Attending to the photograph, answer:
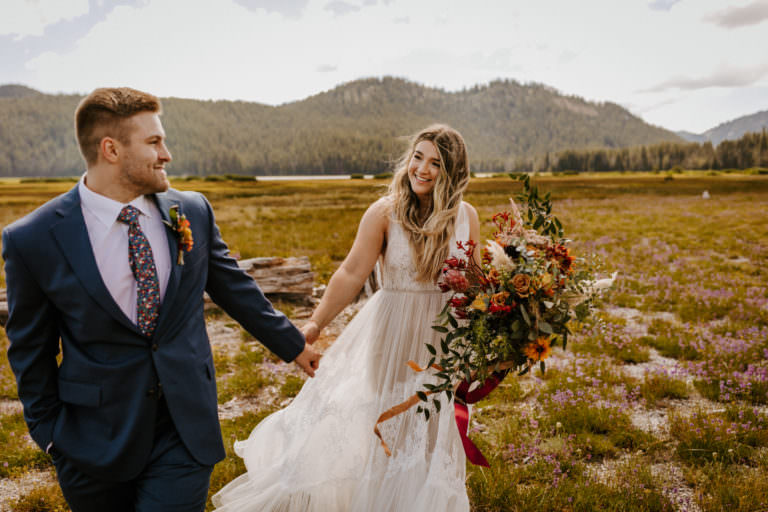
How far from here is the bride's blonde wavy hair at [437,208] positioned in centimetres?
393

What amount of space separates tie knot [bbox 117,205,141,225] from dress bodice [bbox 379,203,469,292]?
2.09m

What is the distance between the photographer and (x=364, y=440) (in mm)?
3842

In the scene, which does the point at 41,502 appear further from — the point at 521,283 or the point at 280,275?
the point at 280,275

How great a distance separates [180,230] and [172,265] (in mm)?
220

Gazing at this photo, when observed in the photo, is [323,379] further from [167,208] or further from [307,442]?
[167,208]

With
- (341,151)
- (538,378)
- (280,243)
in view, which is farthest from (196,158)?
(538,378)

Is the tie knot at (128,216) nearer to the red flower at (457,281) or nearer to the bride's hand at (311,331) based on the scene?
the bride's hand at (311,331)

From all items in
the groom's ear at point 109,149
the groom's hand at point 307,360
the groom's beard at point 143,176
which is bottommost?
the groom's hand at point 307,360

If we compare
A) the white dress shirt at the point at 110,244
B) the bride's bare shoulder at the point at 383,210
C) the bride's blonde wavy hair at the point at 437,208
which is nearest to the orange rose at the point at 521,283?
the bride's blonde wavy hair at the point at 437,208

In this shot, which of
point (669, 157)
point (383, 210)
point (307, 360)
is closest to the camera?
point (307, 360)

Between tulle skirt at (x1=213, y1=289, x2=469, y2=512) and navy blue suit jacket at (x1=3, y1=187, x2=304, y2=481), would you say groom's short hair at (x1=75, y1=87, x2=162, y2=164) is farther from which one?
tulle skirt at (x1=213, y1=289, x2=469, y2=512)

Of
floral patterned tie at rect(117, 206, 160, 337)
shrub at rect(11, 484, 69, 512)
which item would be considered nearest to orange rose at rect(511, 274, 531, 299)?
floral patterned tie at rect(117, 206, 160, 337)

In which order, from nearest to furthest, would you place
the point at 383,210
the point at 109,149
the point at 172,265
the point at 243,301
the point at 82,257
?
the point at 82,257, the point at 109,149, the point at 172,265, the point at 243,301, the point at 383,210

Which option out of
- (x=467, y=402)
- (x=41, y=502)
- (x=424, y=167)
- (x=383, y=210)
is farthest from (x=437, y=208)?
(x=41, y=502)
